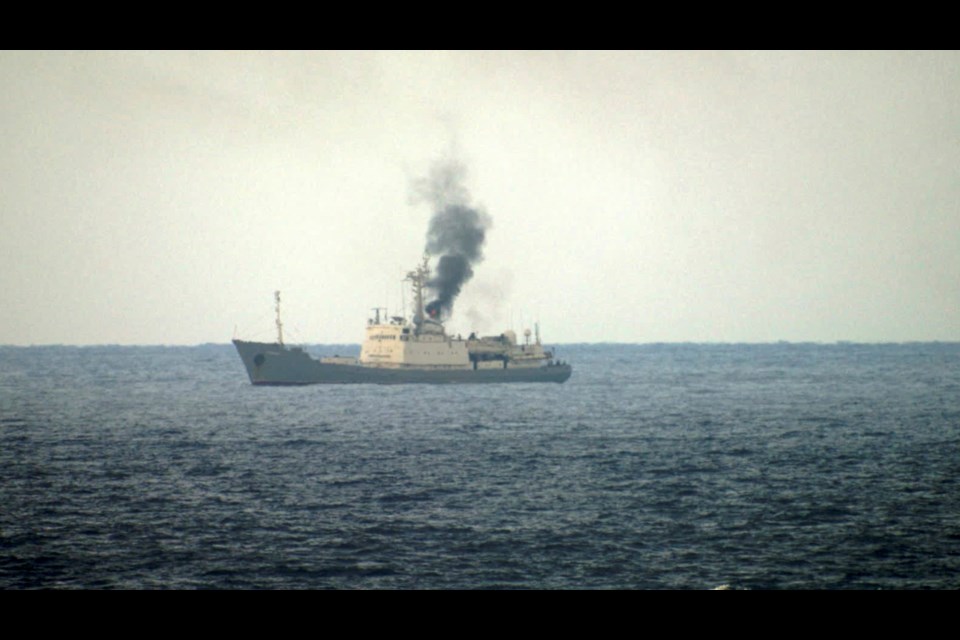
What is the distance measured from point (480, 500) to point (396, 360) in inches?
1906

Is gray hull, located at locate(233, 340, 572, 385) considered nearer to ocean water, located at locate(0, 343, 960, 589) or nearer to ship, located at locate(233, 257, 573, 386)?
ship, located at locate(233, 257, 573, 386)

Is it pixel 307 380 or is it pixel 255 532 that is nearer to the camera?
pixel 255 532

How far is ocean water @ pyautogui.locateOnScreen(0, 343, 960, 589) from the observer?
736 inches

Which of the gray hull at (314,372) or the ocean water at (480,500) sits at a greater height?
the gray hull at (314,372)

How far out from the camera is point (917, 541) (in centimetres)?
2139

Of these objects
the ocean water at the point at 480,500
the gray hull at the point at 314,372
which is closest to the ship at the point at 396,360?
the gray hull at the point at 314,372

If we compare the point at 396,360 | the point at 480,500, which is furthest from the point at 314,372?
the point at 480,500

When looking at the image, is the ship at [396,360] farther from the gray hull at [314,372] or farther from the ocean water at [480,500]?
the ocean water at [480,500]

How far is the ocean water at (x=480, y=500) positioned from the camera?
18.7 meters

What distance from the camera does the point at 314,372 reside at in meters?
74.0
